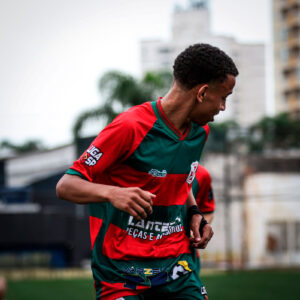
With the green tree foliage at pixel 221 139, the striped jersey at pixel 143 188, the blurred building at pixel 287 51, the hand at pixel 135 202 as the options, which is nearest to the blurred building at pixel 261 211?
the green tree foliage at pixel 221 139

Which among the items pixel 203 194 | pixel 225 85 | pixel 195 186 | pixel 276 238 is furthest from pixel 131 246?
pixel 276 238

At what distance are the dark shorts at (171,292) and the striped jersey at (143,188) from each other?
3 cm

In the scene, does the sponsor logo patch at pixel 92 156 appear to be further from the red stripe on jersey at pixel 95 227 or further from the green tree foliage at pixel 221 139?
the green tree foliage at pixel 221 139

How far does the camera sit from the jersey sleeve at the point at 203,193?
428 cm

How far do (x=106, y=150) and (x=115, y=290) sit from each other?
75 centimetres

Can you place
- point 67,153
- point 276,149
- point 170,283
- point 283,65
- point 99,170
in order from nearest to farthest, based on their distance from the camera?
point 99,170
point 170,283
point 67,153
point 276,149
point 283,65

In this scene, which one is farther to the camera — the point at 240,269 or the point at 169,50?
the point at 169,50

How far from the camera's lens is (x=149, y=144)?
9.86 feet

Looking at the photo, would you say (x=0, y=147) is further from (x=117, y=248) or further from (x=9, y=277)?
(x=117, y=248)

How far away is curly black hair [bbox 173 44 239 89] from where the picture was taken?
117 inches

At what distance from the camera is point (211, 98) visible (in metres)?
3.03

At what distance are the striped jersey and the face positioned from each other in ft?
0.55

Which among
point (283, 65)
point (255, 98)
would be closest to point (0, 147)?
point (283, 65)

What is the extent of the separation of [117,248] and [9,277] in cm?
1750
